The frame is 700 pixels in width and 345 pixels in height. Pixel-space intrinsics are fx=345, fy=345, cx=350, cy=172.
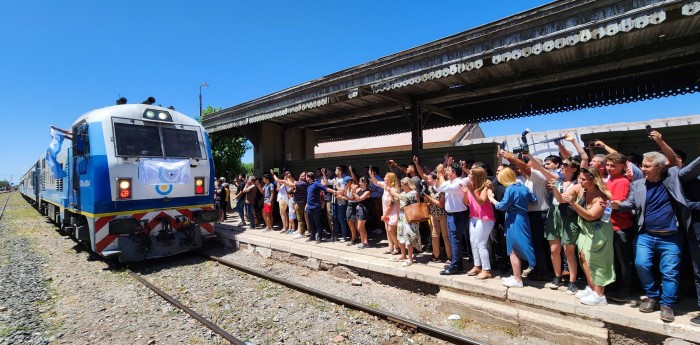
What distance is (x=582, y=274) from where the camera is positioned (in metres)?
4.55

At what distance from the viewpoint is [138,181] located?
6.84 m

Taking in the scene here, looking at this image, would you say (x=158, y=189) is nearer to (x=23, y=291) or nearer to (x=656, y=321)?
(x=23, y=291)

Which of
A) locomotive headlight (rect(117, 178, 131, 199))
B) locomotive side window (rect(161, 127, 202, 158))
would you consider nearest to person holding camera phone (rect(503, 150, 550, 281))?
locomotive side window (rect(161, 127, 202, 158))

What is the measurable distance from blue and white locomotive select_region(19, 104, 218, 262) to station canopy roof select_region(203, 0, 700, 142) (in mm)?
2394

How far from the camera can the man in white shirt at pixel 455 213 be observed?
5.00 m

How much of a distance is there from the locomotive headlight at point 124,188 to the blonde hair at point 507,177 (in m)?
6.67

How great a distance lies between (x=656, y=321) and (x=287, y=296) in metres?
4.40

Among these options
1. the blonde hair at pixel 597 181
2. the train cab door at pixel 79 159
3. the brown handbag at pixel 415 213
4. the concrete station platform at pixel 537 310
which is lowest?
the concrete station platform at pixel 537 310

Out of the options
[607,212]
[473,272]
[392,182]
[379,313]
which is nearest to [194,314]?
[379,313]

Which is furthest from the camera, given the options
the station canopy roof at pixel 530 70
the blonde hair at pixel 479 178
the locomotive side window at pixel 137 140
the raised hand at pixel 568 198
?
the locomotive side window at pixel 137 140

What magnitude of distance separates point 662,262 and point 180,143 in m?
8.26

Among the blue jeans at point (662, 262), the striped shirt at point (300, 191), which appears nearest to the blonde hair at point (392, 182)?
the striped shirt at point (300, 191)

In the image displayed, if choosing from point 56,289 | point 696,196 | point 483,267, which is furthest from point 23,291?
point 696,196

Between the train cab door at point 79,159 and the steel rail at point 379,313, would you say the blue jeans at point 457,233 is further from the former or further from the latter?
the train cab door at point 79,159
